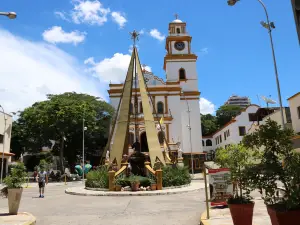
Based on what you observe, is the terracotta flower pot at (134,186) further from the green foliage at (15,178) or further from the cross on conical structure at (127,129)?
the green foliage at (15,178)

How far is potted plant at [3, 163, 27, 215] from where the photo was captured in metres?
9.88

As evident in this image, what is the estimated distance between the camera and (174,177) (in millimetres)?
19000

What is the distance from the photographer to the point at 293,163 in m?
5.18

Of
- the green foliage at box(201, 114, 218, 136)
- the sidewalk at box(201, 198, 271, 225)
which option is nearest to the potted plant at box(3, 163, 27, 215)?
the sidewalk at box(201, 198, 271, 225)

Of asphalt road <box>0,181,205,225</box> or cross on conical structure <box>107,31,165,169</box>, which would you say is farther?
cross on conical structure <box>107,31,165,169</box>

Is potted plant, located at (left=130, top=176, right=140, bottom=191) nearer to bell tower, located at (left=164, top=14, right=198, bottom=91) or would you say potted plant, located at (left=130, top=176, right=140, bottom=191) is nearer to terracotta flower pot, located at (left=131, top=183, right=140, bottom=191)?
terracotta flower pot, located at (left=131, top=183, right=140, bottom=191)

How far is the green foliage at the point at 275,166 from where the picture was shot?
17.0 ft

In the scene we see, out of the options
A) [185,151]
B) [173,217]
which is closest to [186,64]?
[185,151]

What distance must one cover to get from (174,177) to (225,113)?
63487mm

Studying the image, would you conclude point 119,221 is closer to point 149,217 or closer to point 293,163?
point 149,217

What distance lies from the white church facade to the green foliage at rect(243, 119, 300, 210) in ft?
127

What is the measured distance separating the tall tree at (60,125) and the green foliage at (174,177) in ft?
65.4

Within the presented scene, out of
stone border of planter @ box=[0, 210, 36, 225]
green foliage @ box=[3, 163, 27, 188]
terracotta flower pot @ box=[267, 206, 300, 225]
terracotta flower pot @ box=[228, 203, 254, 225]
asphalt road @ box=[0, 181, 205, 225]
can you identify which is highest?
green foliage @ box=[3, 163, 27, 188]

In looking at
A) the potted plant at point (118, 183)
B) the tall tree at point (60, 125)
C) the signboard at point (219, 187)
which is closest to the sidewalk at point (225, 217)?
the signboard at point (219, 187)
